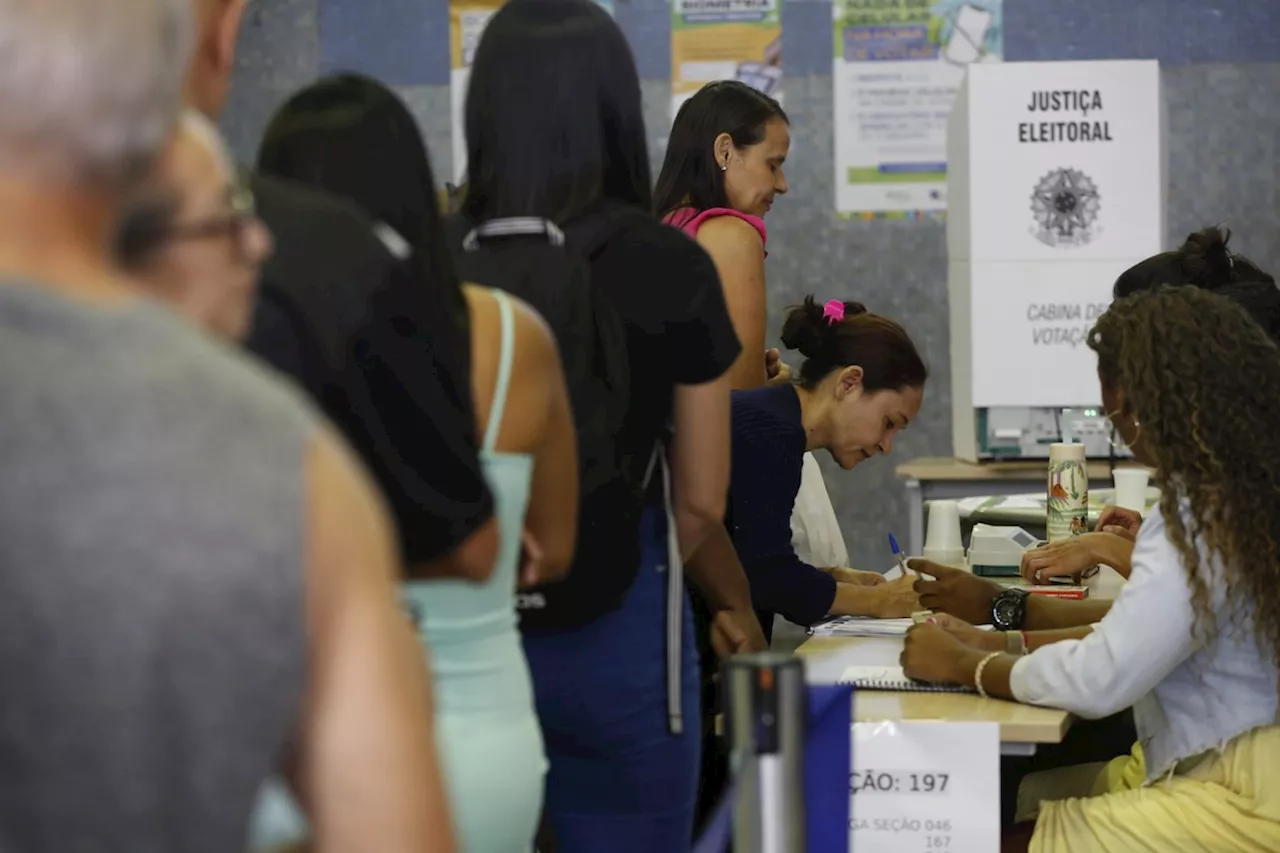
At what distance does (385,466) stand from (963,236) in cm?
342

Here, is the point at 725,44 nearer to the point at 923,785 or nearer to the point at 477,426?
the point at 923,785

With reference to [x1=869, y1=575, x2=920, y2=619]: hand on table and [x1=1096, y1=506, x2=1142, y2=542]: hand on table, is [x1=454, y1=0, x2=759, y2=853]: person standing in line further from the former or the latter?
[x1=1096, y1=506, x2=1142, y2=542]: hand on table

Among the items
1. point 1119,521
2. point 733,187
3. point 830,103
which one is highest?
point 830,103

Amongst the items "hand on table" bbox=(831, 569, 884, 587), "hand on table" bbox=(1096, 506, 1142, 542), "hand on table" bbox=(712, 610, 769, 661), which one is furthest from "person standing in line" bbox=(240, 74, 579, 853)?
"hand on table" bbox=(1096, 506, 1142, 542)

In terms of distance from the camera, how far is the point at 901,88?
16.5 feet

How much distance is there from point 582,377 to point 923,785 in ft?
2.39

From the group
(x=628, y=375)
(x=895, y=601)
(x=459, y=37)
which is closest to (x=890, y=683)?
(x=895, y=601)

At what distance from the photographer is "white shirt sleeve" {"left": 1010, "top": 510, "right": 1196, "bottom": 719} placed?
6.53 ft

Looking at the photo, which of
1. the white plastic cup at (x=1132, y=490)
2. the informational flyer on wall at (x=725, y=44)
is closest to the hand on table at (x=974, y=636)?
the white plastic cup at (x=1132, y=490)

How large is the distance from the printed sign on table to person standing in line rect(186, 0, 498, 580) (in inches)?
39.0

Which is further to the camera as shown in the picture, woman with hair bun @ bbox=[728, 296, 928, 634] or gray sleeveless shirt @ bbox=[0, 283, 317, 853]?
woman with hair bun @ bbox=[728, 296, 928, 634]

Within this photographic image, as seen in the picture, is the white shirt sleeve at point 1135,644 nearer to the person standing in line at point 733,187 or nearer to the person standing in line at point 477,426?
the person standing in line at point 733,187

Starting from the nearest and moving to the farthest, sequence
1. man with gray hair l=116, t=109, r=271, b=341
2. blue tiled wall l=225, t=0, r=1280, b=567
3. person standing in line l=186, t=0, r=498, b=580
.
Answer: man with gray hair l=116, t=109, r=271, b=341
person standing in line l=186, t=0, r=498, b=580
blue tiled wall l=225, t=0, r=1280, b=567

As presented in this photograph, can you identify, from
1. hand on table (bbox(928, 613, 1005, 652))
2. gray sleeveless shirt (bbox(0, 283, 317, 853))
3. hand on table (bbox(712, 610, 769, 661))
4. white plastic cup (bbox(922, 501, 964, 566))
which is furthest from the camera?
white plastic cup (bbox(922, 501, 964, 566))
